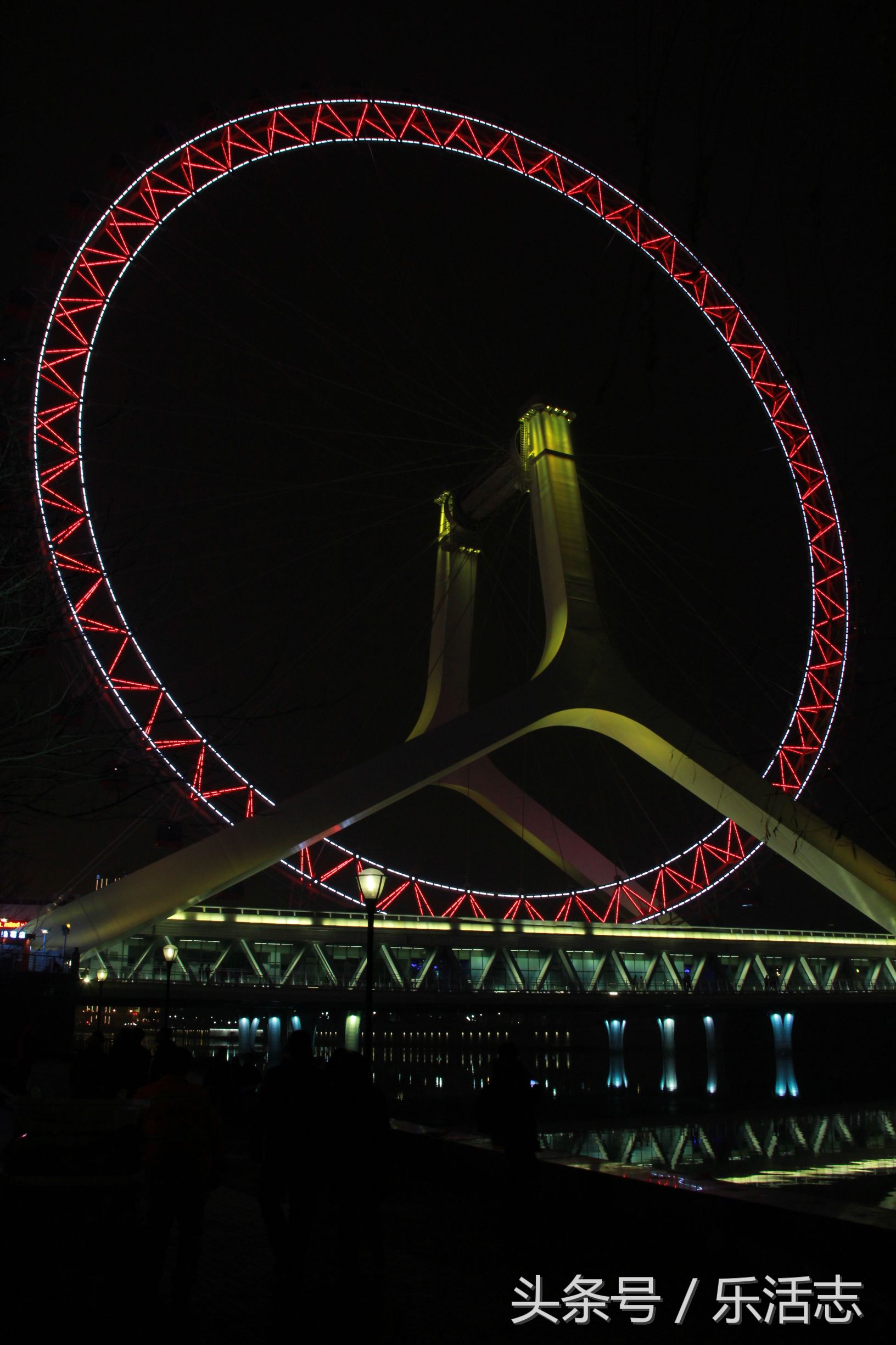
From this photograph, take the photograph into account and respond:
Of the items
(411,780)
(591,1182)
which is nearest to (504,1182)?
Answer: (591,1182)

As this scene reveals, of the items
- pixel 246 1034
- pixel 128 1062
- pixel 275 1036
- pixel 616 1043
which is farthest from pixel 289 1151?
pixel 616 1043

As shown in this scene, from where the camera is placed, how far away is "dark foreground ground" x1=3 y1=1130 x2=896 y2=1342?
4020 millimetres

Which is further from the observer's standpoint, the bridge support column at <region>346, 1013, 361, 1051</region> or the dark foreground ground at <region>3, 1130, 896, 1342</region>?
the bridge support column at <region>346, 1013, 361, 1051</region>

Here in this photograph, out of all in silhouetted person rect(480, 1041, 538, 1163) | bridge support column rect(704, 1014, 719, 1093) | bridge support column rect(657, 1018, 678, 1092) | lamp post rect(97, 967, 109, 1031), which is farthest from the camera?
bridge support column rect(704, 1014, 719, 1093)

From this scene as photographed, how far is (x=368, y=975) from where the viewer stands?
351 inches

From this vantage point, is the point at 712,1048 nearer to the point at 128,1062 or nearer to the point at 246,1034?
the point at 246,1034

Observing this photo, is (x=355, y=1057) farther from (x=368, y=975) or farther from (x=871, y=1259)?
(x=368, y=975)

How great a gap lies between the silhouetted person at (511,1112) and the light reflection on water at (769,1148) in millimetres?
5104

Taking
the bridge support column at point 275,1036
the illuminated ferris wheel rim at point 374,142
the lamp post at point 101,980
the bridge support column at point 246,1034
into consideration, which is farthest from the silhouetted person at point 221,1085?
the bridge support column at point 246,1034

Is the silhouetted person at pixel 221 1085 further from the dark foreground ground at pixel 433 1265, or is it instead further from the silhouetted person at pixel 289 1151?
the silhouetted person at pixel 289 1151

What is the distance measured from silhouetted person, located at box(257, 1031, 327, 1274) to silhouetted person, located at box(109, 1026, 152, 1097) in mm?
2402

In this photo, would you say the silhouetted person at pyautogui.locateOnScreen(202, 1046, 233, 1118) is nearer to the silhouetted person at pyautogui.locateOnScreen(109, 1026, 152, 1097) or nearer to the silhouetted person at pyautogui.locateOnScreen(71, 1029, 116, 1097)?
the silhouetted person at pyautogui.locateOnScreen(109, 1026, 152, 1097)

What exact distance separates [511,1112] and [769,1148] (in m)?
12.1

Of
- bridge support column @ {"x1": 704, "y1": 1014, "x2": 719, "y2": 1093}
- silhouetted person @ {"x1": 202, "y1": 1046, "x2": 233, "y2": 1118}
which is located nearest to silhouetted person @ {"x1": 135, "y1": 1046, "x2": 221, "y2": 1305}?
silhouetted person @ {"x1": 202, "y1": 1046, "x2": 233, "y2": 1118}
